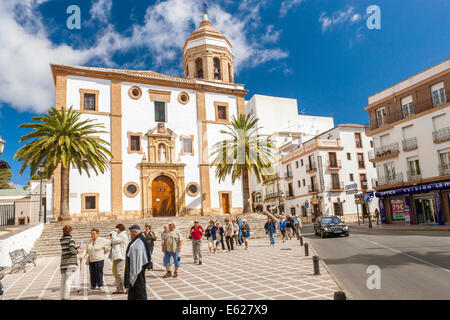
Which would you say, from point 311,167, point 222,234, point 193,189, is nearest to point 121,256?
point 222,234

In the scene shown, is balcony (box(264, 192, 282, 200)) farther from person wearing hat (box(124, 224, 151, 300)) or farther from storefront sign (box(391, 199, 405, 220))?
person wearing hat (box(124, 224, 151, 300))

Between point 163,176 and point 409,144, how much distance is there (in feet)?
72.2

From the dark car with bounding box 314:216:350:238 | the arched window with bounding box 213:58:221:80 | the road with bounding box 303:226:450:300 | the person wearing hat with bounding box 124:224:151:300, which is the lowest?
the road with bounding box 303:226:450:300

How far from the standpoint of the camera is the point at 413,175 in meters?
29.2

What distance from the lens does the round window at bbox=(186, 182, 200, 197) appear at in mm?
31167

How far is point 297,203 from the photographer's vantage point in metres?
48.5

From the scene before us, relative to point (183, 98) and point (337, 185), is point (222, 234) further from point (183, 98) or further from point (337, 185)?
point (337, 185)

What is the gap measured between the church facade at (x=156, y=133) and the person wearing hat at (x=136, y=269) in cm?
2261

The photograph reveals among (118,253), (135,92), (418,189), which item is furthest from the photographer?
(135,92)

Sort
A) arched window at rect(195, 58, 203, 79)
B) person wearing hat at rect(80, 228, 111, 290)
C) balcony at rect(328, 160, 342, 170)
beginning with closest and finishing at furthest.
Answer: person wearing hat at rect(80, 228, 111, 290) → arched window at rect(195, 58, 203, 79) → balcony at rect(328, 160, 342, 170)

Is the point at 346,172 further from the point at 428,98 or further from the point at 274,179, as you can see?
the point at 428,98

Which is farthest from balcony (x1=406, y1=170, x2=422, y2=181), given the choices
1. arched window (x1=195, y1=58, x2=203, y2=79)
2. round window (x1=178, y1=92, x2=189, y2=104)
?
arched window (x1=195, y1=58, x2=203, y2=79)
